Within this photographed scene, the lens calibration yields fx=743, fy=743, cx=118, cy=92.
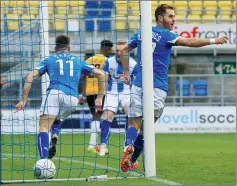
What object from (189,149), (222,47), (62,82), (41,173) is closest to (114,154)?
(189,149)

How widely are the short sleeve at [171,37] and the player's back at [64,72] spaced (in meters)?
1.23

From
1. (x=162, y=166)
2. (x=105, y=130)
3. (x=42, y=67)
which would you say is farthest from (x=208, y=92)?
(x=42, y=67)

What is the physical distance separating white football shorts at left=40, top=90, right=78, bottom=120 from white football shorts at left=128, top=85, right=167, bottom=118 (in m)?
1.00

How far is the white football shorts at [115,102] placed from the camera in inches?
477

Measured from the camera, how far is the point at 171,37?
27.8 ft

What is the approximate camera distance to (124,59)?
9.12m

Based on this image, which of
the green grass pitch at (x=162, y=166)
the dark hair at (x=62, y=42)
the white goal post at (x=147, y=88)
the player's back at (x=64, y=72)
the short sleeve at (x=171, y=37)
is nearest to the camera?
the green grass pitch at (x=162, y=166)

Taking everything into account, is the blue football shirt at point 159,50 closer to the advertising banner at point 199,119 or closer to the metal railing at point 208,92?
the advertising banner at point 199,119

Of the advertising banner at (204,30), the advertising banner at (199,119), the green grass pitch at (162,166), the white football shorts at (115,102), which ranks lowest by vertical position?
the advertising banner at (199,119)

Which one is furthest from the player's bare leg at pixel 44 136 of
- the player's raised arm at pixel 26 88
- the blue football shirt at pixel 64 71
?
the blue football shirt at pixel 64 71

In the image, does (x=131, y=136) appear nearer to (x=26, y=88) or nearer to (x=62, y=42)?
(x=26, y=88)

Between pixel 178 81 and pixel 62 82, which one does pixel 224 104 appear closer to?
pixel 178 81

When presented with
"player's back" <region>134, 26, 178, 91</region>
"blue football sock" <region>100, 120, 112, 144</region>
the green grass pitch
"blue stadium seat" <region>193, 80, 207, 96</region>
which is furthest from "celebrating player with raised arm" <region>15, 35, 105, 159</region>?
"blue stadium seat" <region>193, 80, 207, 96</region>

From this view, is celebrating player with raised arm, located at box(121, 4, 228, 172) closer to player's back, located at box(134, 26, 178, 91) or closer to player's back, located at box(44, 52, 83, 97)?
player's back, located at box(134, 26, 178, 91)
